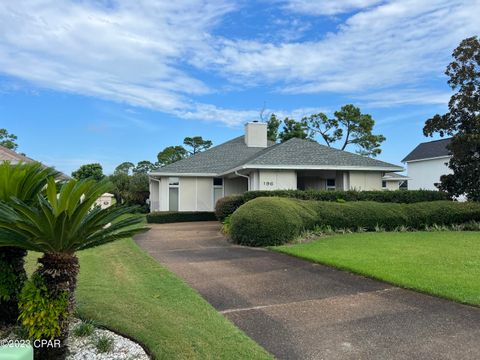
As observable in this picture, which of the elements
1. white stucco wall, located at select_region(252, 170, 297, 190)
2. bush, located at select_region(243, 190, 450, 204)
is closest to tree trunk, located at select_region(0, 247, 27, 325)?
bush, located at select_region(243, 190, 450, 204)

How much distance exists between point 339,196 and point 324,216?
325 cm

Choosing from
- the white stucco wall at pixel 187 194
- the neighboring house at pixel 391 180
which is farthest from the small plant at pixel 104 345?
the neighboring house at pixel 391 180

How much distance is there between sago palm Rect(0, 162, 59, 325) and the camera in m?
3.91

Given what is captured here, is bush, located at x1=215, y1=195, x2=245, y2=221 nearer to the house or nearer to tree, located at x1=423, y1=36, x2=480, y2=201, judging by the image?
the house

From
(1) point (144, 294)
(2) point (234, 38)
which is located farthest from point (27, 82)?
(1) point (144, 294)

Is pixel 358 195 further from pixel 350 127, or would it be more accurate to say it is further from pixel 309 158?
pixel 350 127

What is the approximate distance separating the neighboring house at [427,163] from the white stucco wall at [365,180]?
55.6 ft

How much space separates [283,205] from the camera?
12.7 metres

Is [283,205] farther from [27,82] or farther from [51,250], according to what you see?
[27,82]

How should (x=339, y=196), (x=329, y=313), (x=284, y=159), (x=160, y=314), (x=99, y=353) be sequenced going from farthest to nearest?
(x=284, y=159)
(x=339, y=196)
(x=329, y=313)
(x=160, y=314)
(x=99, y=353)

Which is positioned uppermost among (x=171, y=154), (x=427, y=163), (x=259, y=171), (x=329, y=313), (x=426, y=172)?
(x=171, y=154)

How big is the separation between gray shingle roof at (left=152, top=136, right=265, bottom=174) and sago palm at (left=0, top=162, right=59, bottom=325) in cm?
1761

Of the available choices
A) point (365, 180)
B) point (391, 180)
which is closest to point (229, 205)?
point (365, 180)

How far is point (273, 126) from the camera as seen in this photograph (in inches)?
1631
